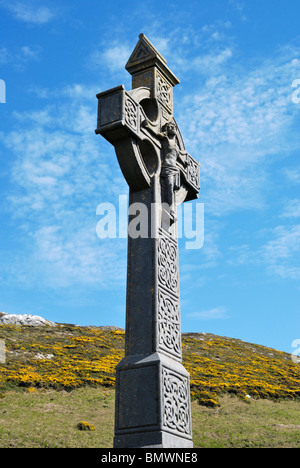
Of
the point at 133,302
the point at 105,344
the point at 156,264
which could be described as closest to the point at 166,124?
the point at 156,264

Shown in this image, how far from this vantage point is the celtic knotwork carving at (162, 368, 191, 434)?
15.4 ft

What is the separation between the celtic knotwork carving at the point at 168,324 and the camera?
5086 millimetres

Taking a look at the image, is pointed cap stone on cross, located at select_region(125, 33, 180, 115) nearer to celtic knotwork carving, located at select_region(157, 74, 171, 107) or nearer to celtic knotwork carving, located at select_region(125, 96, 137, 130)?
celtic knotwork carving, located at select_region(157, 74, 171, 107)

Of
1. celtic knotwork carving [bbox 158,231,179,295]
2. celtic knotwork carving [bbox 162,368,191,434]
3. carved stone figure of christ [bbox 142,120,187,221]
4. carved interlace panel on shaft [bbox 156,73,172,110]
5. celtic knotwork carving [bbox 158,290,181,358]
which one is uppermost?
carved interlace panel on shaft [bbox 156,73,172,110]

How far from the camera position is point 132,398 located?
15.5ft

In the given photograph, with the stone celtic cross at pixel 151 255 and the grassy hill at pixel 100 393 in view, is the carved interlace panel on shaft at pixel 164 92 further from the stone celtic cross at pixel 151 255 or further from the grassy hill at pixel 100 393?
the grassy hill at pixel 100 393

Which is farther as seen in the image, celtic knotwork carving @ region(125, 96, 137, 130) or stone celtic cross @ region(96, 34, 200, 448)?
celtic knotwork carving @ region(125, 96, 137, 130)

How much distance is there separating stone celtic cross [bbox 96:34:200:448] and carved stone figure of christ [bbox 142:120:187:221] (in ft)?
0.04

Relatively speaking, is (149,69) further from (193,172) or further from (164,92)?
(193,172)

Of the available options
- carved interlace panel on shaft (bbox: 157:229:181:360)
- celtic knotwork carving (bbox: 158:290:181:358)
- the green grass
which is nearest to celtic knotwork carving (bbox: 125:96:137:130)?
carved interlace panel on shaft (bbox: 157:229:181:360)

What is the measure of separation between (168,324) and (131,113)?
2.27 metres

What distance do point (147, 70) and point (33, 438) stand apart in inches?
406

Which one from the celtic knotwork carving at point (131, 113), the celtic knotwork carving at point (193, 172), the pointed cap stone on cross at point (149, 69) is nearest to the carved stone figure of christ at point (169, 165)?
the celtic knotwork carving at point (131, 113)

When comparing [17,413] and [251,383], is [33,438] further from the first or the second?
[251,383]
